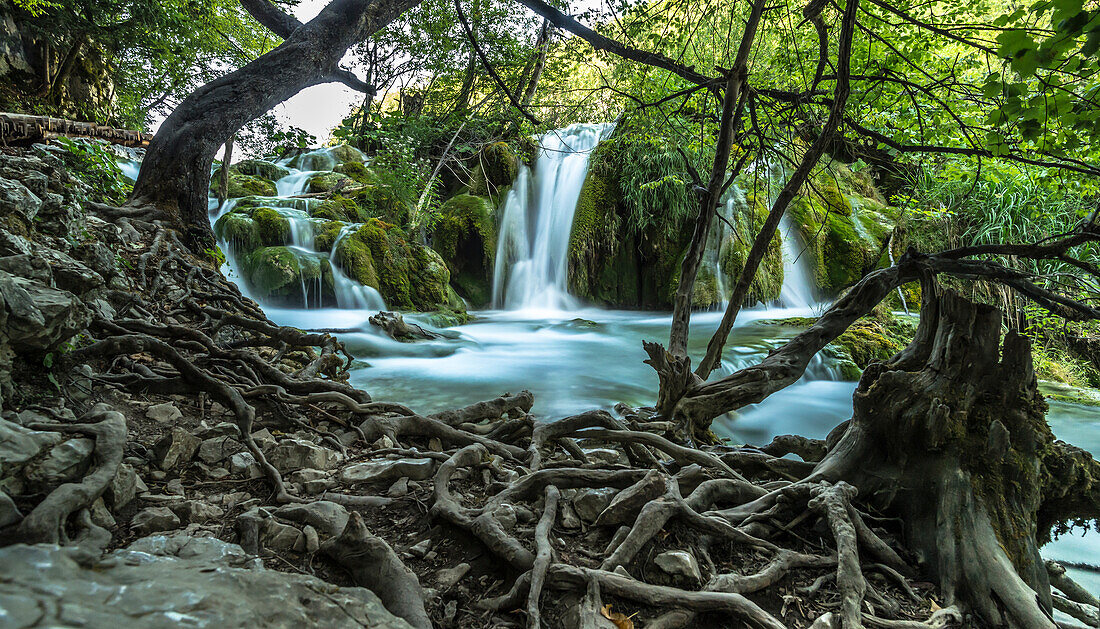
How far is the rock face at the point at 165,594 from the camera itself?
4.03 feet

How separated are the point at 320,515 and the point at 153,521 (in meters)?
0.59

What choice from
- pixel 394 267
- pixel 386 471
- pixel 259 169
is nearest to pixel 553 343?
pixel 394 267

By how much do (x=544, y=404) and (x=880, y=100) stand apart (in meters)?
4.43

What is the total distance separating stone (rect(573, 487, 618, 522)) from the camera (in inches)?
97.9

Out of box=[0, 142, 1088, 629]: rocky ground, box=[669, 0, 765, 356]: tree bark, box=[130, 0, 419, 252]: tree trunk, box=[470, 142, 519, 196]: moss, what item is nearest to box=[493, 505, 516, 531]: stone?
box=[0, 142, 1088, 629]: rocky ground

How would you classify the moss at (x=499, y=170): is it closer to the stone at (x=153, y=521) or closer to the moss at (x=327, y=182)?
the moss at (x=327, y=182)

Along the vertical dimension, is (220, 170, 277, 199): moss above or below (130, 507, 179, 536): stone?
above

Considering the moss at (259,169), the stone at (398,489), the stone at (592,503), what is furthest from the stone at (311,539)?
the moss at (259,169)

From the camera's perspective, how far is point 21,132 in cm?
1062

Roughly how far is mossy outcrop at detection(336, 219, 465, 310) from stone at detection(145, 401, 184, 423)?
8336 mm

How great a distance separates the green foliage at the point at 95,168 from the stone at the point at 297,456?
195 inches

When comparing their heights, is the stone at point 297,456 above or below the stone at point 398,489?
above

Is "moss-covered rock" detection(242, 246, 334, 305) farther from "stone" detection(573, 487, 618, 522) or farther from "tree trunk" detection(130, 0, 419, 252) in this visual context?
"stone" detection(573, 487, 618, 522)

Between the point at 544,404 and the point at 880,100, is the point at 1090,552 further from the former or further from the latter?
the point at 544,404
